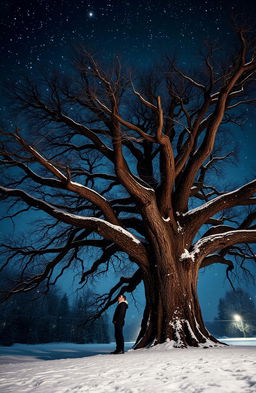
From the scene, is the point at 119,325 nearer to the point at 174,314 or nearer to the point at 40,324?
the point at 174,314

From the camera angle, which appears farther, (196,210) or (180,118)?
(180,118)

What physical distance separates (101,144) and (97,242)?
3283 mm

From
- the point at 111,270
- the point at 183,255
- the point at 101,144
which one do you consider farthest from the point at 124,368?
the point at 111,270

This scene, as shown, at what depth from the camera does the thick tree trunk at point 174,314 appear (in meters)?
5.98

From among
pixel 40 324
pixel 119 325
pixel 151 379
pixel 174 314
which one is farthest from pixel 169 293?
pixel 40 324

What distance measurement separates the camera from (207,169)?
10336 millimetres

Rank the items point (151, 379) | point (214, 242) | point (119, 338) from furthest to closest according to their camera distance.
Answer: point (214, 242) → point (119, 338) → point (151, 379)

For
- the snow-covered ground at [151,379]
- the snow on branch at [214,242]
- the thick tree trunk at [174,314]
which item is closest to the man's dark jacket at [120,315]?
the thick tree trunk at [174,314]

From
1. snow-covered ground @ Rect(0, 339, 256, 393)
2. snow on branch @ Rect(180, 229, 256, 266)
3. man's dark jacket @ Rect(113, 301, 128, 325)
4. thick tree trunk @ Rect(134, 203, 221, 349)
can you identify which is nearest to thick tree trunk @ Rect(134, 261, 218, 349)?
thick tree trunk @ Rect(134, 203, 221, 349)

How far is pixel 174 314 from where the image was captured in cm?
620

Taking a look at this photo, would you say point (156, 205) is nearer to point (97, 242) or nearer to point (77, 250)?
point (97, 242)

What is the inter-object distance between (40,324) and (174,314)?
33.4m

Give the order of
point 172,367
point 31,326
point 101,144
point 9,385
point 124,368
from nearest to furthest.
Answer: point 9,385
point 172,367
point 124,368
point 101,144
point 31,326

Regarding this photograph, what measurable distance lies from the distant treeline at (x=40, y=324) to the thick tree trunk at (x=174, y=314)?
1165 cm
